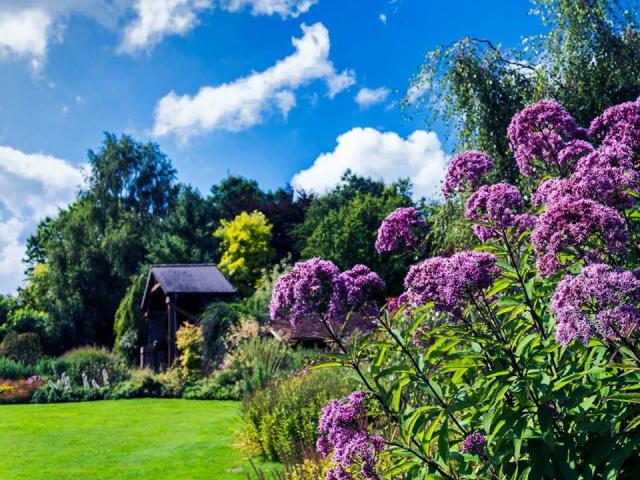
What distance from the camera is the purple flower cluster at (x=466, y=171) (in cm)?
443

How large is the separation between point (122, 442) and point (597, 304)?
11.1 m

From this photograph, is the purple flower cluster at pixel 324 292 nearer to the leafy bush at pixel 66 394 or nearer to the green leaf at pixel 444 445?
the green leaf at pixel 444 445

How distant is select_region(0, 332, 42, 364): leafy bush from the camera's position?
1120 inches

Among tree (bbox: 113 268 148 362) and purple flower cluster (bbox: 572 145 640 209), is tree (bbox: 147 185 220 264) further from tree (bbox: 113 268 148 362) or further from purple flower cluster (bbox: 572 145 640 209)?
purple flower cluster (bbox: 572 145 640 209)

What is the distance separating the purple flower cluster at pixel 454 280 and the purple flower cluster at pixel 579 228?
0.30 metres

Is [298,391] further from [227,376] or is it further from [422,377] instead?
[227,376]

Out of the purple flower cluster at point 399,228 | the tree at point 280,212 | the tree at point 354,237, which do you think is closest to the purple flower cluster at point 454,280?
the purple flower cluster at point 399,228

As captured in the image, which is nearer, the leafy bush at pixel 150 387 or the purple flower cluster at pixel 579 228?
the purple flower cluster at pixel 579 228

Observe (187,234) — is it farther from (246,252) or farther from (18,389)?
(18,389)

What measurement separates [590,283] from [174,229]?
36.0 m

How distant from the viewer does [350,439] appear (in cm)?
371

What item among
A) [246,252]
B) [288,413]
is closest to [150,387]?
[288,413]

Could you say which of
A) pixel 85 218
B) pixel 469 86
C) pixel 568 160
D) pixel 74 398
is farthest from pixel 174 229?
pixel 568 160

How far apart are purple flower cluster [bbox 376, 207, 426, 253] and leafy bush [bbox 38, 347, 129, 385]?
19324mm
